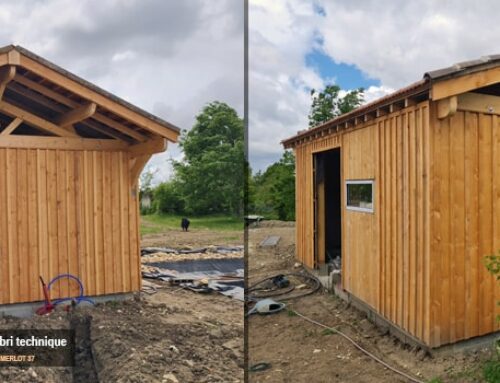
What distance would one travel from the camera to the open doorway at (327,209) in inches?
333

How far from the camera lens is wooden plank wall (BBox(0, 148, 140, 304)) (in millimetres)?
5645

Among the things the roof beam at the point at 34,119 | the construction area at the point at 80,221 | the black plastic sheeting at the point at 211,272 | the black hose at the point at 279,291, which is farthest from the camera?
the black plastic sheeting at the point at 211,272

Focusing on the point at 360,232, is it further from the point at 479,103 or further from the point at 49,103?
the point at 49,103

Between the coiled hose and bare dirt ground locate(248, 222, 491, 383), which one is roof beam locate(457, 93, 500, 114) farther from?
the coiled hose

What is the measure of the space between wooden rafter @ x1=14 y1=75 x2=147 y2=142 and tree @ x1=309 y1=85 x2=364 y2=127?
16083mm

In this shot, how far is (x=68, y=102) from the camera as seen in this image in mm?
5781

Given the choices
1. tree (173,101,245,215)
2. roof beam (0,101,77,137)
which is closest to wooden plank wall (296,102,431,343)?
roof beam (0,101,77,137)

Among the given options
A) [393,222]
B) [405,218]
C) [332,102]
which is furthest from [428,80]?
[332,102]

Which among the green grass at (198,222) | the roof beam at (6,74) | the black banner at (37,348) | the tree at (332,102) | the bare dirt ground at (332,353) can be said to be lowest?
the bare dirt ground at (332,353)

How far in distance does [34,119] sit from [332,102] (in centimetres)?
1757

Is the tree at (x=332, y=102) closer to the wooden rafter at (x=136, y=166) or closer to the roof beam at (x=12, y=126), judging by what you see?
the wooden rafter at (x=136, y=166)

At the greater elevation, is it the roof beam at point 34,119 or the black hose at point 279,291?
the roof beam at point 34,119

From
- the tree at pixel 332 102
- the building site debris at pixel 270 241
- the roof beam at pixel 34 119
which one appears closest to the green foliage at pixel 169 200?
the tree at pixel 332 102

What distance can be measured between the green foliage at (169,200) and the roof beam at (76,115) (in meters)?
17.8
